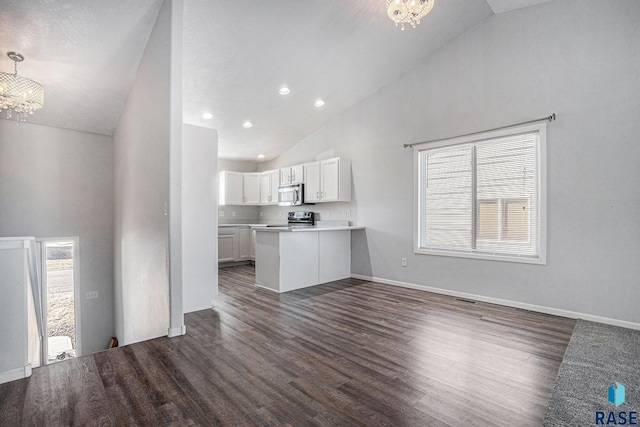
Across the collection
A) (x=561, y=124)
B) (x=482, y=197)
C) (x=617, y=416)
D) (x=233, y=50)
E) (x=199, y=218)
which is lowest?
(x=617, y=416)

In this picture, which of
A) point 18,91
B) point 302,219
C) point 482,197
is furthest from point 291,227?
point 18,91

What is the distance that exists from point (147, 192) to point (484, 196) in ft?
13.9

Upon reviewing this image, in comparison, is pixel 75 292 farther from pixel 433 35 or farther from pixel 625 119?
pixel 625 119

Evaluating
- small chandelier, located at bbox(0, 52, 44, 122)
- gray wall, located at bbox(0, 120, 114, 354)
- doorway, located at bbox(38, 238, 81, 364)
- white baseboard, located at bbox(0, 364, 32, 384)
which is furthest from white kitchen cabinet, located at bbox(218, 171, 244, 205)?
white baseboard, located at bbox(0, 364, 32, 384)

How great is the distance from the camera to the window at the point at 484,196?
363cm

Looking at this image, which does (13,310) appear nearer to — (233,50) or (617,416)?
(233,50)

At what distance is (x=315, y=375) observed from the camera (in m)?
2.11

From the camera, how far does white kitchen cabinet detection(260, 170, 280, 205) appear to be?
6.84 metres

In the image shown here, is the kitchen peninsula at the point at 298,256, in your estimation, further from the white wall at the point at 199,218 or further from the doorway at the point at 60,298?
the doorway at the point at 60,298

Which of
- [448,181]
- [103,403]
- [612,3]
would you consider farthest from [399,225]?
[103,403]

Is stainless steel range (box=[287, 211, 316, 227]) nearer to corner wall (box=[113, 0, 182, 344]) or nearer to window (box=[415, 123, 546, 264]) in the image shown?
window (box=[415, 123, 546, 264])

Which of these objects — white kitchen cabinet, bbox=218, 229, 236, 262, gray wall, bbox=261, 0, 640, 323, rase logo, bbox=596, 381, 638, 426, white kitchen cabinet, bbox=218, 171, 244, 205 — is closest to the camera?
rase logo, bbox=596, 381, 638, 426

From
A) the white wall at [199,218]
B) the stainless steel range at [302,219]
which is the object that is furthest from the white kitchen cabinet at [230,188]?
the white wall at [199,218]

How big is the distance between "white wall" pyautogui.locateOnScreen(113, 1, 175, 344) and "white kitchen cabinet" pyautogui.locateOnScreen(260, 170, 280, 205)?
9.59 ft
